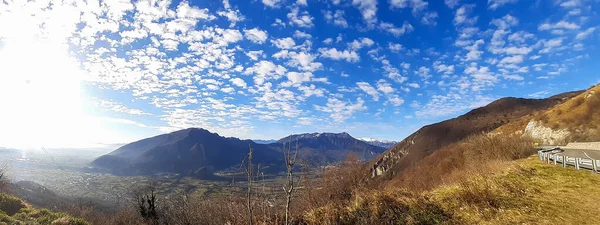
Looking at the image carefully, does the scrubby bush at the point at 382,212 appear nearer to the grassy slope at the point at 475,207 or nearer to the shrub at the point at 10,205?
the grassy slope at the point at 475,207

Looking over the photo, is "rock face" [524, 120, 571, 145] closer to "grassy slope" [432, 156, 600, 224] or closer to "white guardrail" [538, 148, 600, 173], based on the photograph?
"white guardrail" [538, 148, 600, 173]

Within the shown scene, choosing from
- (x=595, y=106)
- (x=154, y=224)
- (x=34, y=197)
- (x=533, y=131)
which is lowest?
(x=34, y=197)

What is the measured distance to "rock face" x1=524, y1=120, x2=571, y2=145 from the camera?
64.1 metres

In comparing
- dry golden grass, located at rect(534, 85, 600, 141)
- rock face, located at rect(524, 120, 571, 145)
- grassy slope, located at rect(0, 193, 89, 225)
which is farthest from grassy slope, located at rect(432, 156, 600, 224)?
rock face, located at rect(524, 120, 571, 145)

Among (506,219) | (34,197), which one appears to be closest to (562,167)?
(506,219)

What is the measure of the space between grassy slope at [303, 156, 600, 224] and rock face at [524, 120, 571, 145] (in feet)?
200

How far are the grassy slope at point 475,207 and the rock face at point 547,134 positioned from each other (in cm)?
6091

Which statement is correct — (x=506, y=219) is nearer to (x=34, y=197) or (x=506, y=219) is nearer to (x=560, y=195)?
(x=560, y=195)

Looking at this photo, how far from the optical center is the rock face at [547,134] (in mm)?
64106

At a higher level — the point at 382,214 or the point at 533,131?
the point at 533,131

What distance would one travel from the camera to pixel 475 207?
1352 cm

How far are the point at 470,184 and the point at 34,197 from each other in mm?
173930

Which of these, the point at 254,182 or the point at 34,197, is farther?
the point at 34,197

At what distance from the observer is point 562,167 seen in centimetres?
2256
